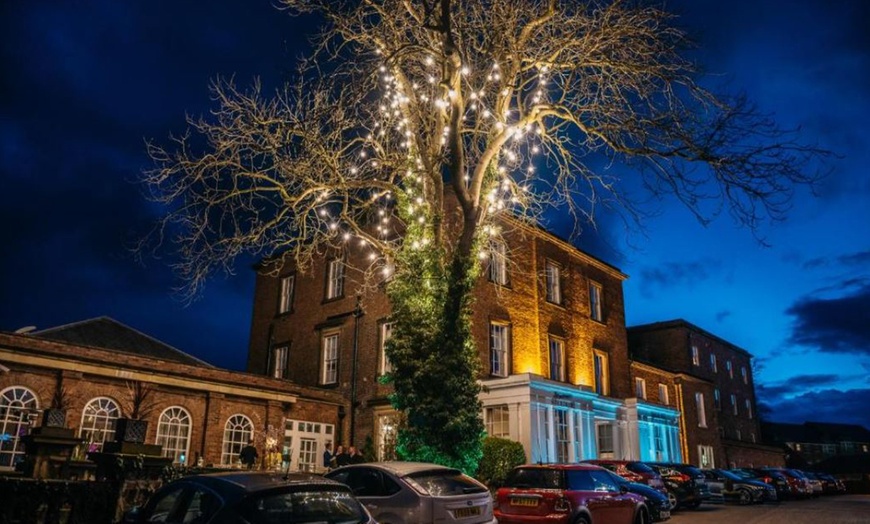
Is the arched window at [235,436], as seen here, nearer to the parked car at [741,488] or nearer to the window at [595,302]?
the window at [595,302]

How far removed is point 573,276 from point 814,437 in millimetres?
79261

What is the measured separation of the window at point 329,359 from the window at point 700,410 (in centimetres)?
2275

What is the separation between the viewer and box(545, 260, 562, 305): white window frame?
27.0 metres

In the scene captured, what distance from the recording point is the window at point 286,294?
30.4 m

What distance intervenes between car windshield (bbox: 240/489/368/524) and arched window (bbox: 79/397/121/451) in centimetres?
1598

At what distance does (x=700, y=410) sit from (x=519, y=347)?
62.7ft

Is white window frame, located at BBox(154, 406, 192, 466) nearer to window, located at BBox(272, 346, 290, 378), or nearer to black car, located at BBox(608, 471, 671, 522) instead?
window, located at BBox(272, 346, 290, 378)

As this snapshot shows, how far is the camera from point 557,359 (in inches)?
1038

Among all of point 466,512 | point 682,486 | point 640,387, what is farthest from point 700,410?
point 466,512

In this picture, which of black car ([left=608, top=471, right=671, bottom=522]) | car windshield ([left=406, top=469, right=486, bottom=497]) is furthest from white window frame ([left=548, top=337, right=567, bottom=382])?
car windshield ([left=406, top=469, right=486, bottom=497])

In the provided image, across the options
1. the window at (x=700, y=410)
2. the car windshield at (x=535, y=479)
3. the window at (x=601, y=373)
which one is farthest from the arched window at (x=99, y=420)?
the window at (x=700, y=410)

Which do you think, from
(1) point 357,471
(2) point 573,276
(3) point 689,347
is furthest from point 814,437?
(1) point 357,471

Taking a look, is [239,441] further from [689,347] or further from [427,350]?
[689,347]

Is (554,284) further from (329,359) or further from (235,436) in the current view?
(235,436)
